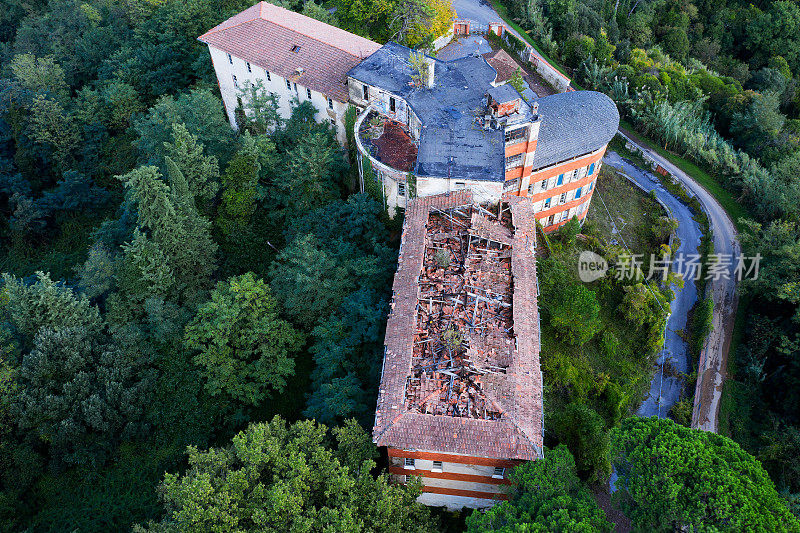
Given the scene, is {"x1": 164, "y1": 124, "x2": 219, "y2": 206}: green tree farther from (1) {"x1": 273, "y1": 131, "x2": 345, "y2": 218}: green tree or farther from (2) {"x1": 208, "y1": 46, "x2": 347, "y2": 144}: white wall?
(2) {"x1": 208, "y1": 46, "x2": 347, "y2": 144}: white wall

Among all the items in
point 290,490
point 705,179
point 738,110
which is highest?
point 290,490

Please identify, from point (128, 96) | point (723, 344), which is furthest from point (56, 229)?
point (723, 344)

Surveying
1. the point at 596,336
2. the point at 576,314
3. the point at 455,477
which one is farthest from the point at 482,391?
the point at 596,336

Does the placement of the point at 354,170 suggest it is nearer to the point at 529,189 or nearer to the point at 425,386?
the point at 529,189

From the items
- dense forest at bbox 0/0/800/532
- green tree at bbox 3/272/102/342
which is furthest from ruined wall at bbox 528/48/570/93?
green tree at bbox 3/272/102/342

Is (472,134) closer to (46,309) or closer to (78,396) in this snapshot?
(78,396)

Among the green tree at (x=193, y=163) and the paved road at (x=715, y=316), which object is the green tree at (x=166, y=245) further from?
the paved road at (x=715, y=316)
